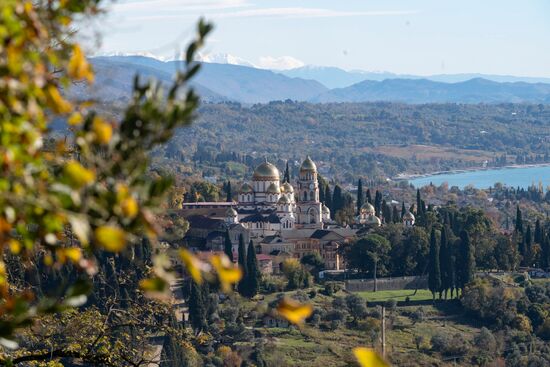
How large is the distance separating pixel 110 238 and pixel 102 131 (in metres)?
0.29

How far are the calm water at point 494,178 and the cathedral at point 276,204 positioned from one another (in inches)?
3838

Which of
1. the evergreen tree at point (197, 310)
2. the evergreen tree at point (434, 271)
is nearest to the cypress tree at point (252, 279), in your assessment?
the evergreen tree at point (197, 310)

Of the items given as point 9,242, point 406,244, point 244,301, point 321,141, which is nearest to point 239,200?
point 406,244

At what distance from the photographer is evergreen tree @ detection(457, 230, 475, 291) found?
4216 cm

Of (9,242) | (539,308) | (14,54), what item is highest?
(14,54)

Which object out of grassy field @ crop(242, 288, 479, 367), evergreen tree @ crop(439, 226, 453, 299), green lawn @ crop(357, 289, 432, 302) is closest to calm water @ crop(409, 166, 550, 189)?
green lawn @ crop(357, 289, 432, 302)

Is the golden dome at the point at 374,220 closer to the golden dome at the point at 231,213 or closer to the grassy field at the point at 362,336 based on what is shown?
the golden dome at the point at 231,213

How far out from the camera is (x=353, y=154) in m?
176

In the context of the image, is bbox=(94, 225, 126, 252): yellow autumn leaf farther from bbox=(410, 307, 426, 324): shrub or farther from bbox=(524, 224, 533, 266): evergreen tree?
bbox=(524, 224, 533, 266): evergreen tree

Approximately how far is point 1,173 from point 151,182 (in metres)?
0.34

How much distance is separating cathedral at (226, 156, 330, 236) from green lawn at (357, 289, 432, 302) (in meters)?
6.97

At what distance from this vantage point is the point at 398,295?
43656mm

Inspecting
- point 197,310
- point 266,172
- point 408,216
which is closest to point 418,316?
point 197,310

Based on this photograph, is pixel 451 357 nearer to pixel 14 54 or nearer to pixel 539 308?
pixel 539 308
